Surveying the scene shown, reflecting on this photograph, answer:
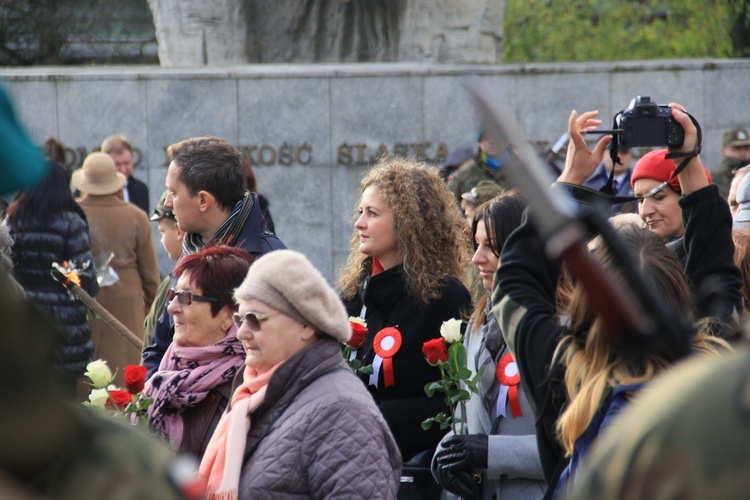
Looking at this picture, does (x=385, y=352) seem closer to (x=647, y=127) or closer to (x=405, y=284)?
(x=405, y=284)

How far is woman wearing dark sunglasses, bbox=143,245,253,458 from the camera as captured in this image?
3.50m

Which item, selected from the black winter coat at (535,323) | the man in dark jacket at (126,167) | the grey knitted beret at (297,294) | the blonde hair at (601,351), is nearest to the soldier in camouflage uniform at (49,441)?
the blonde hair at (601,351)

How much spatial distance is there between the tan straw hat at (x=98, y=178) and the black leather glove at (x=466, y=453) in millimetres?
5107

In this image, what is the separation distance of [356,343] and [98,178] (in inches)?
180

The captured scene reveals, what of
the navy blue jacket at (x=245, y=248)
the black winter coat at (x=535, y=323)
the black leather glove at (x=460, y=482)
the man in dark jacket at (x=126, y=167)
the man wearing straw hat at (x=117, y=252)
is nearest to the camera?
the black winter coat at (x=535, y=323)

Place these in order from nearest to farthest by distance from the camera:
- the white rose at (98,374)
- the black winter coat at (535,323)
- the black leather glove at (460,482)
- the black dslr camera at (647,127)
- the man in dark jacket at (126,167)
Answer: the black winter coat at (535,323)
the black dslr camera at (647,127)
the black leather glove at (460,482)
the white rose at (98,374)
the man in dark jacket at (126,167)

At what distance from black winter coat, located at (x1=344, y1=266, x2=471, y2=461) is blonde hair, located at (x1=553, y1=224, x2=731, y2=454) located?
163cm

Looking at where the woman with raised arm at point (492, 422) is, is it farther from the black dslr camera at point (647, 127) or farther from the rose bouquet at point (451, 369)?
the black dslr camera at point (647, 127)

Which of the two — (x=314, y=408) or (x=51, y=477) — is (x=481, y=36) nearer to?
(x=314, y=408)

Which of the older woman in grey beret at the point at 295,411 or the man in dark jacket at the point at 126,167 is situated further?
the man in dark jacket at the point at 126,167

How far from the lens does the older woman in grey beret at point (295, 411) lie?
2959mm

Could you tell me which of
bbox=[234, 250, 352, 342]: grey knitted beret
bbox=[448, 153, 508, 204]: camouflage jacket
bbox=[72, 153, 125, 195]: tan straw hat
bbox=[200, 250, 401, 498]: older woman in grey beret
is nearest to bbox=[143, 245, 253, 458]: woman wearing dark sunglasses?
bbox=[200, 250, 401, 498]: older woman in grey beret

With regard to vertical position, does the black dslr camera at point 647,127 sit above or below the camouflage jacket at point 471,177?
above

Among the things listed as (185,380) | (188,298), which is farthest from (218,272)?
(185,380)
